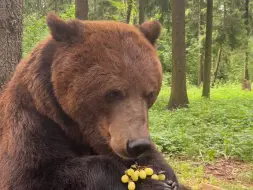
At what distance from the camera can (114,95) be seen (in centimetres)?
290

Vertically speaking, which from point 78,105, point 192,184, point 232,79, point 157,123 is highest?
point 78,105

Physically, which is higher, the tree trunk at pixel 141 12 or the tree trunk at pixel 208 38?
the tree trunk at pixel 141 12

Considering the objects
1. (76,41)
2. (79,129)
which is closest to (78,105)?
(79,129)

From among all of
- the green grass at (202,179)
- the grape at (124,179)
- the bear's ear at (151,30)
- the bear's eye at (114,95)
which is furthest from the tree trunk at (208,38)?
the grape at (124,179)

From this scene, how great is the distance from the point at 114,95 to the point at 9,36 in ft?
8.78

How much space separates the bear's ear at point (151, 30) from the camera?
11.4 ft

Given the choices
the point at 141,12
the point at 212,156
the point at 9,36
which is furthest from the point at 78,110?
the point at 141,12

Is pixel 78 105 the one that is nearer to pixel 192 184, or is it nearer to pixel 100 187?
pixel 100 187

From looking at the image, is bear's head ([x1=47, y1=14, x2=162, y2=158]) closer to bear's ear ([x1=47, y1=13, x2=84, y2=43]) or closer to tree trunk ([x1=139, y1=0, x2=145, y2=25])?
bear's ear ([x1=47, y1=13, x2=84, y2=43])

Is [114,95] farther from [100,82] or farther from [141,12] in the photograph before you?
[141,12]

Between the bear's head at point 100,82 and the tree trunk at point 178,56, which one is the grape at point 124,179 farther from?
the tree trunk at point 178,56

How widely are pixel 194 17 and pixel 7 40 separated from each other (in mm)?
25438

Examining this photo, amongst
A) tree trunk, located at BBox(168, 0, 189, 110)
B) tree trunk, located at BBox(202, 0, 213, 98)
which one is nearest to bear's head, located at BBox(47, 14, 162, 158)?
tree trunk, located at BBox(168, 0, 189, 110)

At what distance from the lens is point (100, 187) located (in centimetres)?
275
